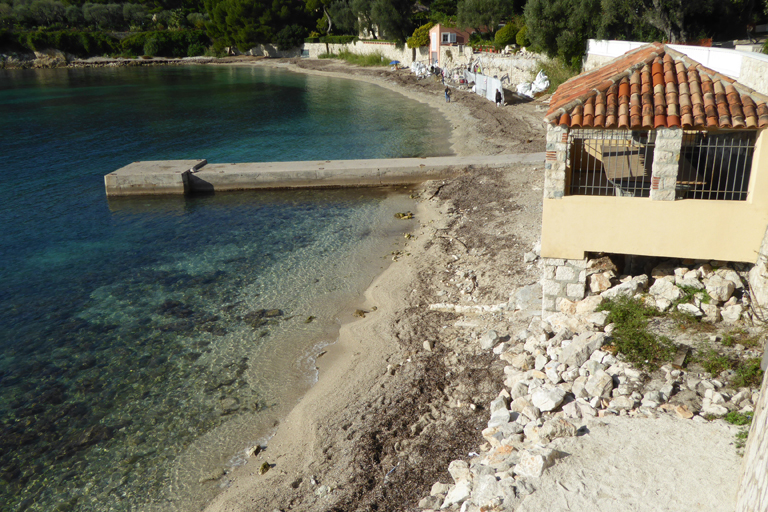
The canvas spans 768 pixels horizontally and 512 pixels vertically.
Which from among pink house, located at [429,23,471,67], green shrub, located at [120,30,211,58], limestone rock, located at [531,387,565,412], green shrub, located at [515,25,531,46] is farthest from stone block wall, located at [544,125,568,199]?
green shrub, located at [120,30,211,58]

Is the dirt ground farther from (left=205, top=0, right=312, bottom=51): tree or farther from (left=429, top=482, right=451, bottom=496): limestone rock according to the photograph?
(left=205, top=0, right=312, bottom=51): tree

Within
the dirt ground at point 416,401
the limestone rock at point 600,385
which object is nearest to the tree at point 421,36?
the dirt ground at point 416,401

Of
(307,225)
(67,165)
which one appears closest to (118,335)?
(307,225)

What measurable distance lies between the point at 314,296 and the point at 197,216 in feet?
33.0

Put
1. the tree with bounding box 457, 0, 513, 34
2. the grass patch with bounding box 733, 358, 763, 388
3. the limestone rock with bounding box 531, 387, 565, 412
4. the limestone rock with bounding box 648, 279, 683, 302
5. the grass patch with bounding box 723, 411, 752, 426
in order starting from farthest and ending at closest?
the tree with bounding box 457, 0, 513, 34
the limestone rock with bounding box 648, 279, 683, 302
the limestone rock with bounding box 531, 387, 565, 412
the grass patch with bounding box 733, 358, 763, 388
the grass patch with bounding box 723, 411, 752, 426

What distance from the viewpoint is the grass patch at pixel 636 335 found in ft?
30.4

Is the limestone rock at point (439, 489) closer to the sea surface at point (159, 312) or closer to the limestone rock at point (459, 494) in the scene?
the limestone rock at point (459, 494)

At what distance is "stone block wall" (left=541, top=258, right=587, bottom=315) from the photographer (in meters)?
11.2

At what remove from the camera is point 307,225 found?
21234 mm

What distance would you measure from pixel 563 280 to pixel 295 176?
56.7ft

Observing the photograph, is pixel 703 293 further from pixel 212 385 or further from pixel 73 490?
pixel 73 490

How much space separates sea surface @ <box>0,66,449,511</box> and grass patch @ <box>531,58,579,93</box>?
28.6 feet

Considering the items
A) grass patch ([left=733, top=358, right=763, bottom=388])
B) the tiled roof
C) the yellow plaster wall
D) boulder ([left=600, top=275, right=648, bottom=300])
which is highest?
the tiled roof

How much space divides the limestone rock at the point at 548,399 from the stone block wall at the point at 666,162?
4.25m
